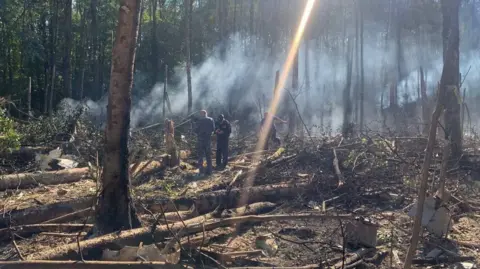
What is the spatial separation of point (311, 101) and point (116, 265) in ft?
98.5

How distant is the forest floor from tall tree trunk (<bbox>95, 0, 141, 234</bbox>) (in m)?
0.30

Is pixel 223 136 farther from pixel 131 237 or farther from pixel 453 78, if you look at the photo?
pixel 131 237

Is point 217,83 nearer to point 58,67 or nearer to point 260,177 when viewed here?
point 58,67

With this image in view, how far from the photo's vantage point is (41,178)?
9.70 m

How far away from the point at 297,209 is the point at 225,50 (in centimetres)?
2548

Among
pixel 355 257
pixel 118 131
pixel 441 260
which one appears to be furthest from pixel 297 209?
pixel 118 131

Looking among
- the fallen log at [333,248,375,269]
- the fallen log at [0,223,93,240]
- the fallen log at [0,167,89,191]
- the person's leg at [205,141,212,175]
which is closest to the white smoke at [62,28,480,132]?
the fallen log at [0,167,89,191]

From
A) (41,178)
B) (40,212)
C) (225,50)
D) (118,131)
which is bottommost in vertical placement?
(41,178)

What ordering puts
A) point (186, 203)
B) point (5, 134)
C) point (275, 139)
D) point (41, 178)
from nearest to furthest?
point (186, 203) < point (5, 134) < point (41, 178) < point (275, 139)

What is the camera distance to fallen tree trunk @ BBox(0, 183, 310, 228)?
6.36 m

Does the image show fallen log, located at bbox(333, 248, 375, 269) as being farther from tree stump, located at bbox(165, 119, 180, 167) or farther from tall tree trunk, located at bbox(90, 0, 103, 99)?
tall tree trunk, located at bbox(90, 0, 103, 99)

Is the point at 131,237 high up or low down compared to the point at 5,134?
down

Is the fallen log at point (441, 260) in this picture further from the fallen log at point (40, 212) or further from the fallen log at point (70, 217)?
the fallen log at point (70, 217)

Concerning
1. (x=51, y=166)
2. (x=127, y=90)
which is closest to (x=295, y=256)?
(x=127, y=90)
